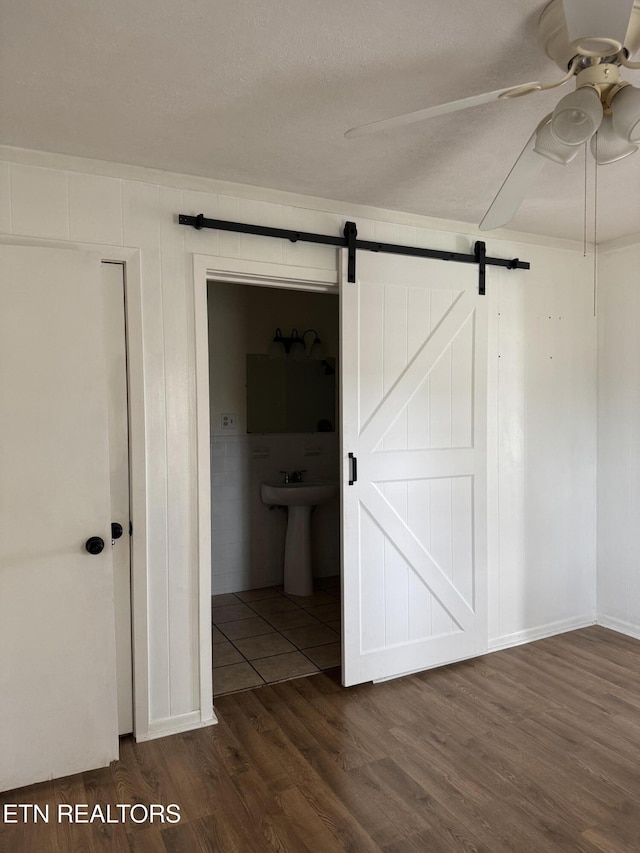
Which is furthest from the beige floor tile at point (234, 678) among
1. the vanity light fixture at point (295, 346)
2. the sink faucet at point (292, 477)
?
the vanity light fixture at point (295, 346)

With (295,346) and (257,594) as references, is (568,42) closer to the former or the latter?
(295,346)

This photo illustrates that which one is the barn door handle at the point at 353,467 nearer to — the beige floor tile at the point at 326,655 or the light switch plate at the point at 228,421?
the beige floor tile at the point at 326,655

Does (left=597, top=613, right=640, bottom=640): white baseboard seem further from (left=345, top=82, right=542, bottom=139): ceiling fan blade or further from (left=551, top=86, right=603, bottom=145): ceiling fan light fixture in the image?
(left=345, top=82, right=542, bottom=139): ceiling fan blade

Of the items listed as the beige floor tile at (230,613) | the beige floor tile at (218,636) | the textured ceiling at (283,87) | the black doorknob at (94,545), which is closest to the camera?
the textured ceiling at (283,87)

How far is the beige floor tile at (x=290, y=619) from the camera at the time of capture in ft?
13.4

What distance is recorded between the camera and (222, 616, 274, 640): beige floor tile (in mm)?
3905

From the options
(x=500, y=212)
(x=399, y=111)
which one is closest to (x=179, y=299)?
(x=399, y=111)

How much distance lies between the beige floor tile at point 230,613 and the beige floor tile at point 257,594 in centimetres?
17

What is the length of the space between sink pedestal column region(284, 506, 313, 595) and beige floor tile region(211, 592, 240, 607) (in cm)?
43

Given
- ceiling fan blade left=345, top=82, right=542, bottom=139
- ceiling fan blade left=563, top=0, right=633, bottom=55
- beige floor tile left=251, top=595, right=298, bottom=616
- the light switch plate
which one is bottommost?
beige floor tile left=251, top=595, right=298, bottom=616

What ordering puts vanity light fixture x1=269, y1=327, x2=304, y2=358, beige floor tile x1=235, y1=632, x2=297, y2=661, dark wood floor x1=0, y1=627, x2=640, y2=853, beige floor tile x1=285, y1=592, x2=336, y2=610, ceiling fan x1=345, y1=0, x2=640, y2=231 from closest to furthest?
ceiling fan x1=345, y1=0, x2=640, y2=231 < dark wood floor x1=0, y1=627, x2=640, y2=853 < beige floor tile x1=235, y1=632, x2=297, y2=661 < beige floor tile x1=285, y1=592, x2=336, y2=610 < vanity light fixture x1=269, y1=327, x2=304, y2=358

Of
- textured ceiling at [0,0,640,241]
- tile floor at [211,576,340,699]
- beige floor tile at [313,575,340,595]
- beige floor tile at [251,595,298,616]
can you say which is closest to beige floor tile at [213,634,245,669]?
tile floor at [211,576,340,699]

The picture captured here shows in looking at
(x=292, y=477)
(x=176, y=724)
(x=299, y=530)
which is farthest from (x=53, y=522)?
(x=292, y=477)

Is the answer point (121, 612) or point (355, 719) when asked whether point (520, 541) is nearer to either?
point (355, 719)
